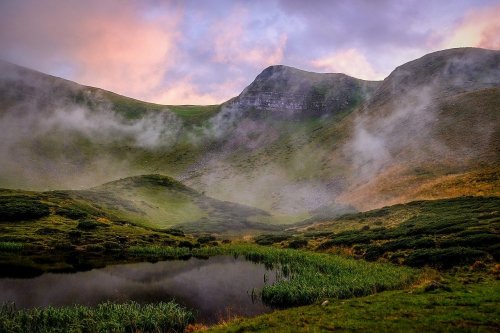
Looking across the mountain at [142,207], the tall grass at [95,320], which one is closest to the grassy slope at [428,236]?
the tall grass at [95,320]

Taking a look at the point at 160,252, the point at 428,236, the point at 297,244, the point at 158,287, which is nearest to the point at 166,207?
the point at 297,244

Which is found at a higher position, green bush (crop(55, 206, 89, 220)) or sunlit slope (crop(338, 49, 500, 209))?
sunlit slope (crop(338, 49, 500, 209))

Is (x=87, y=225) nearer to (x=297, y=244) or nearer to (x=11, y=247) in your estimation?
(x=11, y=247)

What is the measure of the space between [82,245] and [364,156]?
136580 mm

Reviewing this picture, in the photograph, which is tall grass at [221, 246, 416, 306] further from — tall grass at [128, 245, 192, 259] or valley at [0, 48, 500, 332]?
tall grass at [128, 245, 192, 259]

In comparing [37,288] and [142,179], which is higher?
[142,179]

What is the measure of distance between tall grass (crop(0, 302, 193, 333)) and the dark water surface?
3135 millimetres

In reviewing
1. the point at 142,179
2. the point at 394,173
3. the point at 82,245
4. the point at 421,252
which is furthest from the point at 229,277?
the point at 142,179

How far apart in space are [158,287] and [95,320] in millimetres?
12949

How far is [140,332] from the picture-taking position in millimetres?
23562

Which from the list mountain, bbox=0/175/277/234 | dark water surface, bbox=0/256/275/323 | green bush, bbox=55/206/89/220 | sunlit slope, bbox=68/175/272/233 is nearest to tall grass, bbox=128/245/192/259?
dark water surface, bbox=0/256/275/323

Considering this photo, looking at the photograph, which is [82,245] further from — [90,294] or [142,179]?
[142,179]

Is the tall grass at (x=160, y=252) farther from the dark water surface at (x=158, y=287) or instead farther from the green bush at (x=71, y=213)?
the green bush at (x=71, y=213)

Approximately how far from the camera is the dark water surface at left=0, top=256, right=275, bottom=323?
3111 cm
